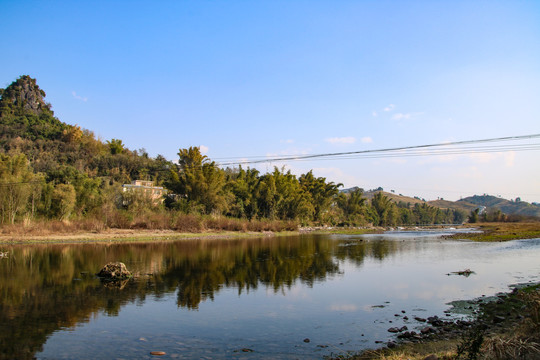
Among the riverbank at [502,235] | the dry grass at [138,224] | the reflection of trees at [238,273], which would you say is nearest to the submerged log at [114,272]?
the reflection of trees at [238,273]

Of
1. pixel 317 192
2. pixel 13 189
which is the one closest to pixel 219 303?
pixel 13 189

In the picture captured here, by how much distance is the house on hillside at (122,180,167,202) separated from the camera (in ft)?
158

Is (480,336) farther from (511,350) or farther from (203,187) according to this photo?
(203,187)

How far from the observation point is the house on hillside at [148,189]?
48109mm

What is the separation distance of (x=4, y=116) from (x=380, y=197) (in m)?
104

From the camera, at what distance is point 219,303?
12.7 m

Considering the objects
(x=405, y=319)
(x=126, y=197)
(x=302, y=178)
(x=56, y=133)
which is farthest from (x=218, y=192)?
(x=56, y=133)

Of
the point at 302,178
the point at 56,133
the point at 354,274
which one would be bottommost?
the point at 354,274

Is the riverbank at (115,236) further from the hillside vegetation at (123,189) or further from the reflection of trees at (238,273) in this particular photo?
the reflection of trees at (238,273)

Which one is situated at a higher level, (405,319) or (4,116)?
(4,116)

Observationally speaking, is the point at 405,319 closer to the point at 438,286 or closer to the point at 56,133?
the point at 438,286

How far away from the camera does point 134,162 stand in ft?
269

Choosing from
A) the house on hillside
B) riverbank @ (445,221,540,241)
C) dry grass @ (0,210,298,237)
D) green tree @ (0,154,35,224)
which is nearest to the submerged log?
dry grass @ (0,210,298,237)

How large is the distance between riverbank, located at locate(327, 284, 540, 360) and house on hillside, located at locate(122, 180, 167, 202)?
42249 mm
